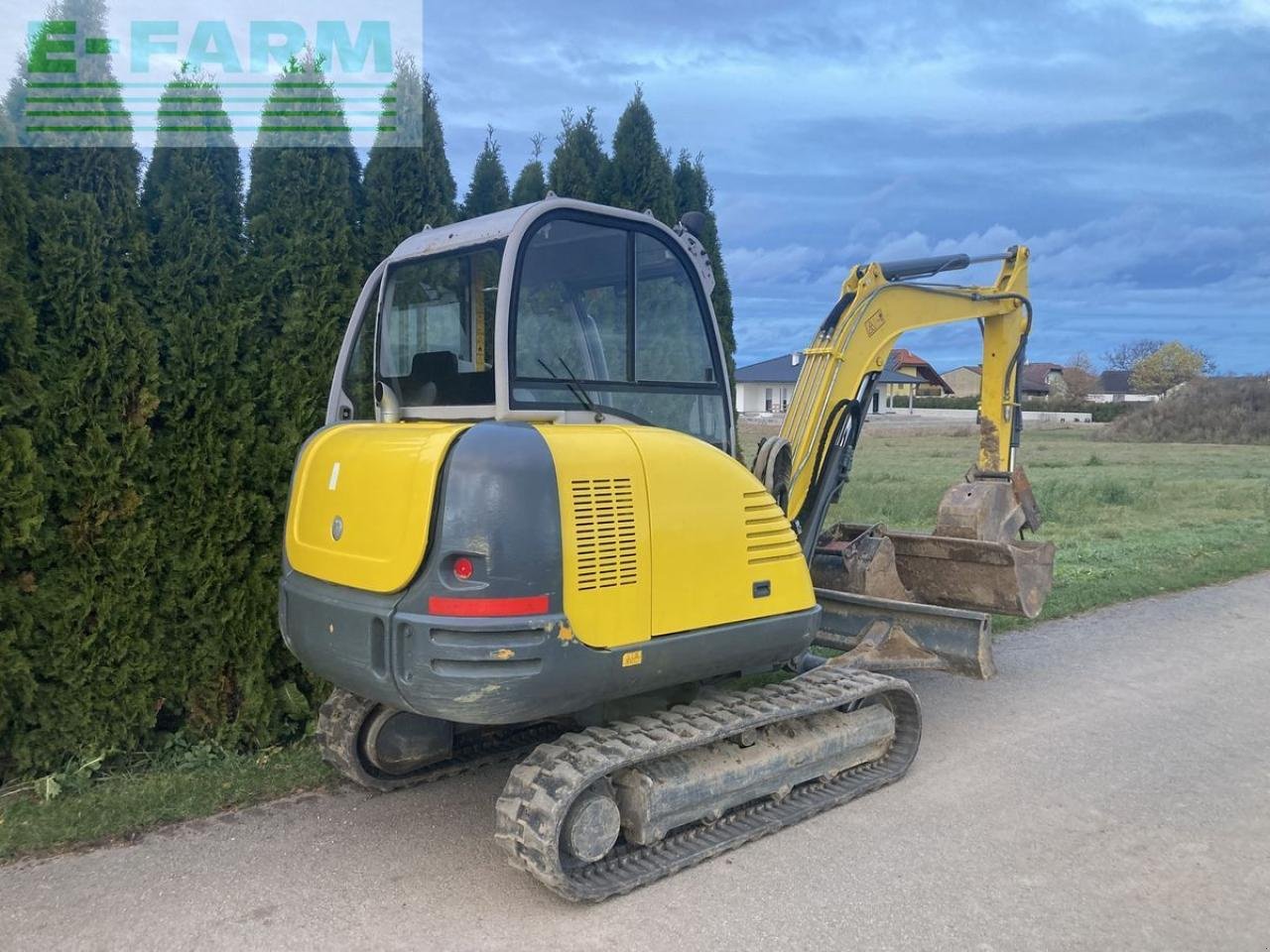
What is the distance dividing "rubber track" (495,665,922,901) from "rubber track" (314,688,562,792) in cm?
97

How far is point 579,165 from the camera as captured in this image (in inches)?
317

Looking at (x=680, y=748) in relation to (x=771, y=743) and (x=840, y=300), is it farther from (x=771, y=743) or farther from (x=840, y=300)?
(x=840, y=300)

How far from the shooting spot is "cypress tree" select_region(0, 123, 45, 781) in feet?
15.8

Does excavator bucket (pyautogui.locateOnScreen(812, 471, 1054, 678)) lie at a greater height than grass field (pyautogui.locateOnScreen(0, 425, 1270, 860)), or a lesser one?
greater

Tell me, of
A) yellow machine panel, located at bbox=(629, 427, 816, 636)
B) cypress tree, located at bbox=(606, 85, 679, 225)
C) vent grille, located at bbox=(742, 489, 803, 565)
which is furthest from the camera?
cypress tree, located at bbox=(606, 85, 679, 225)

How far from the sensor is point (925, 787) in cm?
501

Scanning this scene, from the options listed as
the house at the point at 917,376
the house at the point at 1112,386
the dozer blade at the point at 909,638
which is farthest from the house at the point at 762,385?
the dozer blade at the point at 909,638

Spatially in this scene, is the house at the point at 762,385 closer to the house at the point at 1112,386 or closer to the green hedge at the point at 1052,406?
the green hedge at the point at 1052,406

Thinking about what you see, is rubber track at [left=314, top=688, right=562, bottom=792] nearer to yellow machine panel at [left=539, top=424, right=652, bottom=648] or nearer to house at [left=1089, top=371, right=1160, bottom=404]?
yellow machine panel at [left=539, top=424, right=652, bottom=648]

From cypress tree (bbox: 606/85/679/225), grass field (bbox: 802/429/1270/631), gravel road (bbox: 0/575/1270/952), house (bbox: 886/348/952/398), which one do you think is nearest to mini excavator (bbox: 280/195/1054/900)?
gravel road (bbox: 0/575/1270/952)

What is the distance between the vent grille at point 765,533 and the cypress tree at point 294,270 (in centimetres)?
261

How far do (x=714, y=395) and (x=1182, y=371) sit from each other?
3476 inches

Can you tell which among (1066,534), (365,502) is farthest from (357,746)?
(1066,534)

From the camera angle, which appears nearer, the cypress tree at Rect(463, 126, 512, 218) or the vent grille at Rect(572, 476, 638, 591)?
the vent grille at Rect(572, 476, 638, 591)
